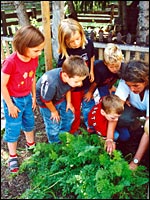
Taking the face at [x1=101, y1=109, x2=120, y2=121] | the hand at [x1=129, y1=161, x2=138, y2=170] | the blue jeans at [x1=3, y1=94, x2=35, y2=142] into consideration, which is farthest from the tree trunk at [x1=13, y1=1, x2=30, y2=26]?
the hand at [x1=129, y1=161, x2=138, y2=170]

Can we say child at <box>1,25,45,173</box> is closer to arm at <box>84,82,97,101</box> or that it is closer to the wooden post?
the wooden post

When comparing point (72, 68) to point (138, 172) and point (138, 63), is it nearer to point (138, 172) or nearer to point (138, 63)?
point (138, 63)

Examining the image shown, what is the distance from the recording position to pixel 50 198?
2.48 metres

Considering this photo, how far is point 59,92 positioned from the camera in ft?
8.93

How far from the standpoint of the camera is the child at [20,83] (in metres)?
2.46

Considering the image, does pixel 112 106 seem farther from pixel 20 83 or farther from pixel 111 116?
pixel 20 83

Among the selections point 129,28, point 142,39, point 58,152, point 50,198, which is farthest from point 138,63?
point 129,28

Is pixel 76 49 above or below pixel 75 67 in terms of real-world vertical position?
above

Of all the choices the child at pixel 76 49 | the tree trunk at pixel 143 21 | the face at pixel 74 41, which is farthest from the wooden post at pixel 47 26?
the tree trunk at pixel 143 21

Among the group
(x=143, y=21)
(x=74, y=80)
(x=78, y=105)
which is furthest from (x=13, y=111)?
(x=143, y=21)

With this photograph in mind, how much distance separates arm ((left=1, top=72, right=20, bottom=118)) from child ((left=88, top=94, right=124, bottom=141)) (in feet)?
2.55

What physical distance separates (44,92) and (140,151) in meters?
0.98

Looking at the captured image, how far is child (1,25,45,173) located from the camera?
2.46 metres

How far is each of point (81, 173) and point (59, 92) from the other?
0.78 m
